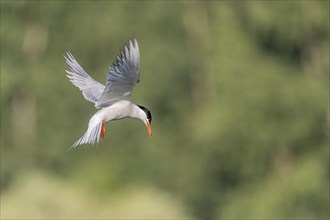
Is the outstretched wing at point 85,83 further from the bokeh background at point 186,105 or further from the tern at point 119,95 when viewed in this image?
the bokeh background at point 186,105

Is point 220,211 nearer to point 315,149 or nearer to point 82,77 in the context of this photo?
point 315,149

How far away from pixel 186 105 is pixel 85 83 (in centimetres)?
1781

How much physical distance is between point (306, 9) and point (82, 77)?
583 inches

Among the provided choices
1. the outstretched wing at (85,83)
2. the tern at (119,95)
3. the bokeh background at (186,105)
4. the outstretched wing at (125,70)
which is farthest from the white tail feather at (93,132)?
the bokeh background at (186,105)

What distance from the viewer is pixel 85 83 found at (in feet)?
40.2

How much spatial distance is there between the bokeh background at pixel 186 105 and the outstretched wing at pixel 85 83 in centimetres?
937

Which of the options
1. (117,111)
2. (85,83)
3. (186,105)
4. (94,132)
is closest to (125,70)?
(117,111)

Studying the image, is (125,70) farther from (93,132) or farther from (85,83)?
(85,83)

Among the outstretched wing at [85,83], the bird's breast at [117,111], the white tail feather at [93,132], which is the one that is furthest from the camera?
the outstretched wing at [85,83]

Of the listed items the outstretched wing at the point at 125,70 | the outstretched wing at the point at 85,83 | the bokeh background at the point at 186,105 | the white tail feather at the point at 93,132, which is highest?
the outstretched wing at the point at 125,70

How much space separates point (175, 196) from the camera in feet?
87.4

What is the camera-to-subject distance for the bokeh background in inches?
1016

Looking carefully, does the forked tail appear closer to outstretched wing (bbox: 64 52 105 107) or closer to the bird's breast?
the bird's breast

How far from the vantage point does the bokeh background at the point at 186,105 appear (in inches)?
1016
